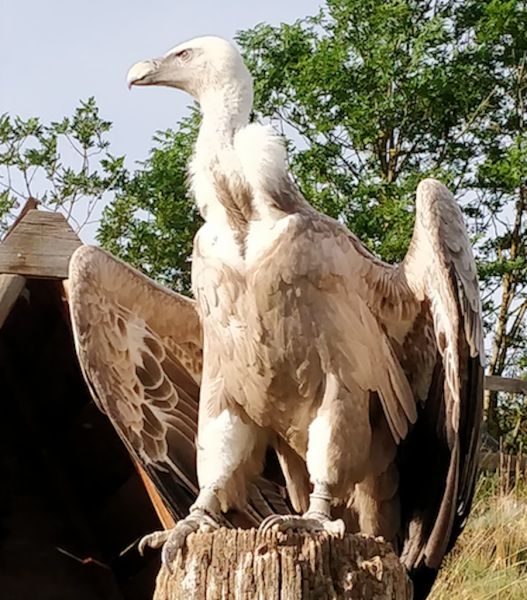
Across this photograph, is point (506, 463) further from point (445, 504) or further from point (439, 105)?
point (439, 105)

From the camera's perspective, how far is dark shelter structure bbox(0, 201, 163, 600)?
17.3 feet

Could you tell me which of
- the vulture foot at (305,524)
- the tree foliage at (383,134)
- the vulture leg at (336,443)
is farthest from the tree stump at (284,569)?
the tree foliage at (383,134)

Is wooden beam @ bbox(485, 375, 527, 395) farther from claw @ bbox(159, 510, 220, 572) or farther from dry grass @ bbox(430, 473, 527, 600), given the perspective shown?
claw @ bbox(159, 510, 220, 572)

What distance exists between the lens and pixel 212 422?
473 centimetres

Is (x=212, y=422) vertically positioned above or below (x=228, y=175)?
below

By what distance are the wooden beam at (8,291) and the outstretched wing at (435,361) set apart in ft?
4.72

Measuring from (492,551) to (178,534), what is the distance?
5.32 metres

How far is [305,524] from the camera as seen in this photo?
154 inches

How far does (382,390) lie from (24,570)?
313 centimetres

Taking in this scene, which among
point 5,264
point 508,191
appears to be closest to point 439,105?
point 508,191

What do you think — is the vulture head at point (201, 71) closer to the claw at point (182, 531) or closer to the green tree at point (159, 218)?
the claw at point (182, 531)

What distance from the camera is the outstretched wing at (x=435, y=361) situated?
14.9 feet

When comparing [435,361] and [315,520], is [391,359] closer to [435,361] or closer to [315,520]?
[435,361]

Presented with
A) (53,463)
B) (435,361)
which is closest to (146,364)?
(435,361)
